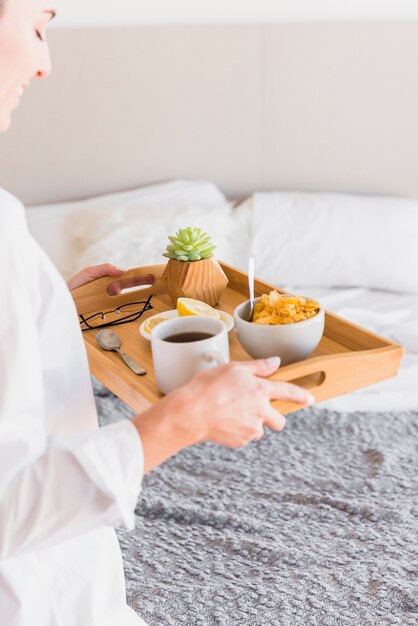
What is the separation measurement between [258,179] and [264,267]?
429mm

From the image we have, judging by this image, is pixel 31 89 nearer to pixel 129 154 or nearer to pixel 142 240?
pixel 129 154

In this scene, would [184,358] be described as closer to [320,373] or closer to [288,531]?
[320,373]

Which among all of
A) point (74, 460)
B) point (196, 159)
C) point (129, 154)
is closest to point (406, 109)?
point (196, 159)

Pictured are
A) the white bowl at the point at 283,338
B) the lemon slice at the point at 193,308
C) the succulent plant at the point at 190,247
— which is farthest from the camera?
the succulent plant at the point at 190,247

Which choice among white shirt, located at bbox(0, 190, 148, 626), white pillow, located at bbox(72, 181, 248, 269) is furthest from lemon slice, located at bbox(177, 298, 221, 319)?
white pillow, located at bbox(72, 181, 248, 269)

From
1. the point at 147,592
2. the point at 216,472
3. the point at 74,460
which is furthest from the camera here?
the point at 216,472

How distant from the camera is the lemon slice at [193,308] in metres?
1.12

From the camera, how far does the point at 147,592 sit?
4.78 feet

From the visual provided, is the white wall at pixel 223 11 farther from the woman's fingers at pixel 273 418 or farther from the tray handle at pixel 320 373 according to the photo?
the woman's fingers at pixel 273 418

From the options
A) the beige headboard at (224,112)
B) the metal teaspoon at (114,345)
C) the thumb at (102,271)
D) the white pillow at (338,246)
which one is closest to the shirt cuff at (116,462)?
the metal teaspoon at (114,345)

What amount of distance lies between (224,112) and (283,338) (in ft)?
5.97

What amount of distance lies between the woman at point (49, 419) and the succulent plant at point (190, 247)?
1.12 ft

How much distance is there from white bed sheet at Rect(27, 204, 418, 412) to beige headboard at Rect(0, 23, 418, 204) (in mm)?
252

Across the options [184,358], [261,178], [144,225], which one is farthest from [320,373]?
[261,178]
